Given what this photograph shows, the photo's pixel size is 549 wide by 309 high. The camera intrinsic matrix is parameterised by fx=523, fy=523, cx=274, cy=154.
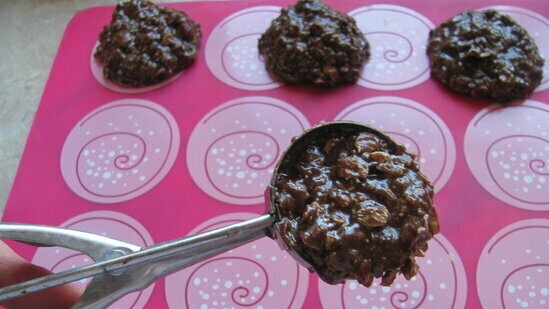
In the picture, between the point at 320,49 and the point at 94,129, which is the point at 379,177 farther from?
the point at 94,129

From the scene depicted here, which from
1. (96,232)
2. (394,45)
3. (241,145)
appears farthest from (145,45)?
(394,45)

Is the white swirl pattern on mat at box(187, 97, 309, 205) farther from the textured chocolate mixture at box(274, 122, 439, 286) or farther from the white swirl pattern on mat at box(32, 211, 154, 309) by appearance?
the textured chocolate mixture at box(274, 122, 439, 286)

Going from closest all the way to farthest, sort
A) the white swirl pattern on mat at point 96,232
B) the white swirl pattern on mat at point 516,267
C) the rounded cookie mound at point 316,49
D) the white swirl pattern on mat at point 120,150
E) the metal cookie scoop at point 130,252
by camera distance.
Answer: the metal cookie scoop at point 130,252
the white swirl pattern on mat at point 516,267
the white swirl pattern on mat at point 96,232
the white swirl pattern on mat at point 120,150
the rounded cookie mound at point 316,49

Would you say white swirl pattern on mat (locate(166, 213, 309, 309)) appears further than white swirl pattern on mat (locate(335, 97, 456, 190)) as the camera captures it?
No

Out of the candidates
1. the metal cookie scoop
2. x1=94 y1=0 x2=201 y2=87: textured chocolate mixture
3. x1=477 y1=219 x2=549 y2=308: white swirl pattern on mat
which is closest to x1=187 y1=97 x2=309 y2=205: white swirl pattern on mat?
x1=94 y1=0 x2=201 y2=87: textured chocolate mixture

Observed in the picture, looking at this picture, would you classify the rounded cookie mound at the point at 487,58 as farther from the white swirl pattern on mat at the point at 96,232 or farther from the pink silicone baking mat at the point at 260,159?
the white swirl pattern on mat at the point at 96,232

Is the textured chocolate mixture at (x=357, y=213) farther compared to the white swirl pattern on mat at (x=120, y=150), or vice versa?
the white swirl pattern on mat at (x=120, y=150)

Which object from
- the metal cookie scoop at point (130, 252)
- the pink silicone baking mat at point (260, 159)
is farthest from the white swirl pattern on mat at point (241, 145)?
the metal cookie scoop at point (130, 252)

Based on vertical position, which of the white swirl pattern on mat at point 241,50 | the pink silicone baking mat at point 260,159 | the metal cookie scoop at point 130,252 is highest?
the metal cookie scoop at point 130,252
